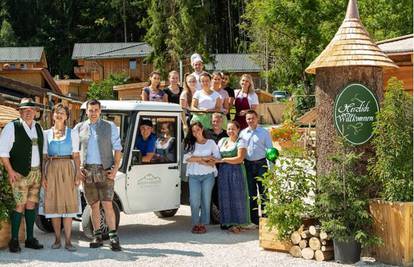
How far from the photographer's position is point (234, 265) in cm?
767

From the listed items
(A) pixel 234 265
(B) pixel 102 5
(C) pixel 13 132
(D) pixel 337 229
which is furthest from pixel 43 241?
(B) pixel 102 5

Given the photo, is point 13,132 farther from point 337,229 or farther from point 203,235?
point 337,229

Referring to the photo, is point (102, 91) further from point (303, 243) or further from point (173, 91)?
point (303, 243)

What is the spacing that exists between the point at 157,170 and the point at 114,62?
56.5 m

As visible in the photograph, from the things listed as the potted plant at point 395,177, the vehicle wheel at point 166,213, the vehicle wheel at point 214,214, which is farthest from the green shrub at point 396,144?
the vehicle wheel at point 166,213

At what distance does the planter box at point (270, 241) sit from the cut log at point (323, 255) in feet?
1.62

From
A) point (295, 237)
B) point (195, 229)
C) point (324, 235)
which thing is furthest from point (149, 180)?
point (324, 235)

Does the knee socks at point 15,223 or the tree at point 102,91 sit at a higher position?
the tree at point 102,91

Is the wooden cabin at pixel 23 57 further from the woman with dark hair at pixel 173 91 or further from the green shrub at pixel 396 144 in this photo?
the green shrub at pixel 396 144

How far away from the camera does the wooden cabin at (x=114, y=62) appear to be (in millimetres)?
63594

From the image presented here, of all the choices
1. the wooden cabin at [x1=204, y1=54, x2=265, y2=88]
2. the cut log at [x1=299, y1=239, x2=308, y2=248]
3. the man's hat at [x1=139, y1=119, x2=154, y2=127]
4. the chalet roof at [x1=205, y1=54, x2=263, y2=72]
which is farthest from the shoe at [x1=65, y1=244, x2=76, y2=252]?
the chalet roof at [x1=205, y1=54, x2=263, y2=72]

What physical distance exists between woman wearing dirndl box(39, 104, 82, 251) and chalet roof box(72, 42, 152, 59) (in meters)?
54.4

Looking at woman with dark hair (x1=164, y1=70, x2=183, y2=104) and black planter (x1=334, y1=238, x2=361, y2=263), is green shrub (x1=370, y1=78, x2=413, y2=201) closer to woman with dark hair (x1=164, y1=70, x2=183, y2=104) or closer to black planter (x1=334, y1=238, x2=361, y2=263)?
black planter (x1=334, y1=238, x2=361, y2=263)

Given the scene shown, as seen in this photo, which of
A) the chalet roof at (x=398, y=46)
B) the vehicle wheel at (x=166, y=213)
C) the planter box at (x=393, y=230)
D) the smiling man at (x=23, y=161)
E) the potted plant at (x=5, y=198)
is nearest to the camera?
the planter box at (x=393, y=230)
